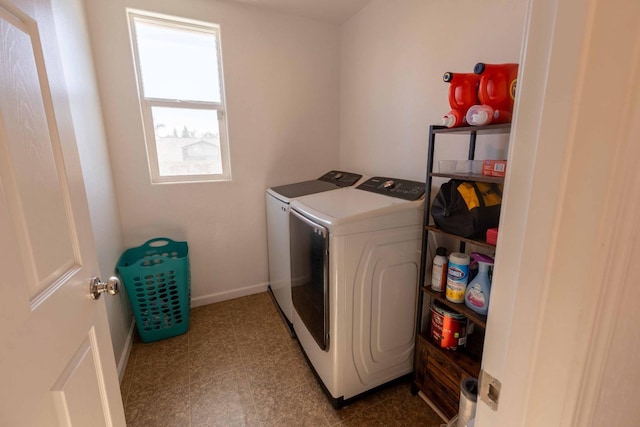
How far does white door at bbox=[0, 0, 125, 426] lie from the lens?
1.60ft

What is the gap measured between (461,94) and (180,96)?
6.60 feet

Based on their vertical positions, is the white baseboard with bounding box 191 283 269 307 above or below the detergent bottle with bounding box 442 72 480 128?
below

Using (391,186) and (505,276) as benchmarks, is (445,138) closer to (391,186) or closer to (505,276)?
(391,186)

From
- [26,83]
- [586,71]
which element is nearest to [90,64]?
[26,83]

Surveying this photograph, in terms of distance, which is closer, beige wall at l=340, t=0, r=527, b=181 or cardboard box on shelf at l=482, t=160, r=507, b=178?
cardboard box on shelf at l=482, t=160, r=507, b=178

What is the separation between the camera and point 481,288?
117cm

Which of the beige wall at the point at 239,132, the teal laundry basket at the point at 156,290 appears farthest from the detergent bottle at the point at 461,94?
the teal laundry basket at the point at 156,290

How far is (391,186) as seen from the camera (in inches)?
69.3

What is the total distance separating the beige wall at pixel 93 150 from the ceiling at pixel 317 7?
113cm

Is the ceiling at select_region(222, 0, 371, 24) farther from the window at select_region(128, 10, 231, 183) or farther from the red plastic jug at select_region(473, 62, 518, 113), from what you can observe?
the red plastic jug at select_region(473, 62, 518, 113)

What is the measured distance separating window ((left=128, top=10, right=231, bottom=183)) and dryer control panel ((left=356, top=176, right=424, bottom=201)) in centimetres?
124

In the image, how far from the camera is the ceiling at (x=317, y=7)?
2107 mm

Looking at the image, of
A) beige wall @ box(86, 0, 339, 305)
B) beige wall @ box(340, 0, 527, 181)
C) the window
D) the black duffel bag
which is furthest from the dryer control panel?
the window

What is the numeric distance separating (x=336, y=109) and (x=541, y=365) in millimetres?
2538
